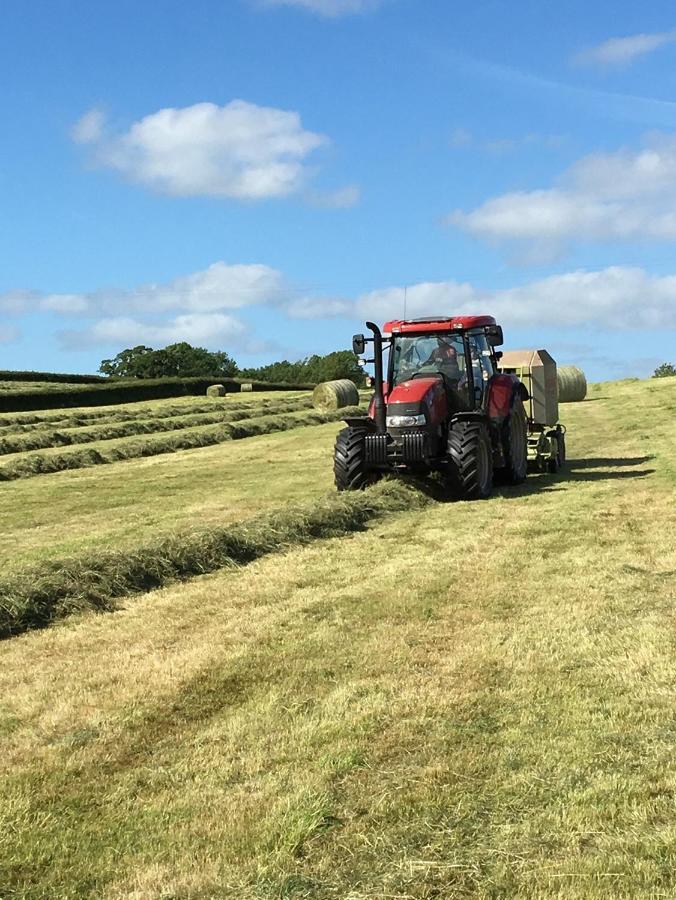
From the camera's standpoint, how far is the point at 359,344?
41.0 ft

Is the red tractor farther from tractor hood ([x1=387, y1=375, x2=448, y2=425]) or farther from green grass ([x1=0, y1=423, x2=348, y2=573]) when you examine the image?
green grass ([x1=0, y1=423, x2=348, y2=573])

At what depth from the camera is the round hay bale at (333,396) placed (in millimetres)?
33219

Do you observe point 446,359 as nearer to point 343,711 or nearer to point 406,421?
point 406,421

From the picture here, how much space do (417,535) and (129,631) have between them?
3990 mm

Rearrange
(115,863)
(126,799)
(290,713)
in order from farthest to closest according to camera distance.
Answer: (290,713) < (126,799) < (115,863)

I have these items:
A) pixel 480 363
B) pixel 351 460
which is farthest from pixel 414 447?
pixel 480 363

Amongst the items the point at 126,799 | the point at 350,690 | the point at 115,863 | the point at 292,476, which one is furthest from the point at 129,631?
the point at 292,476

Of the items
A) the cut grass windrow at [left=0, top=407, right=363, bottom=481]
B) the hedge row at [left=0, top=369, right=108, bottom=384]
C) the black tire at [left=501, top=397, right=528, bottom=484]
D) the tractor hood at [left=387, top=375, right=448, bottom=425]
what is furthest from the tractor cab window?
the hedge row at [left=0, top=369, right=108, bottom=384]

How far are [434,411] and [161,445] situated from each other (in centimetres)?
1142

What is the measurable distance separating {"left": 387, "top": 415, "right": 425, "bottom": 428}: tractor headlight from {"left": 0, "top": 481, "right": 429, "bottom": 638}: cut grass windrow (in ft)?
3.56

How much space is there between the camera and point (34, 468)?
18.8 metres

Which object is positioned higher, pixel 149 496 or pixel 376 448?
pixel 376 448

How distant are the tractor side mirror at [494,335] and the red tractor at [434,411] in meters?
0.01

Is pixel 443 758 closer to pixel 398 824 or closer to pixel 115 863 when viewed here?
pixel 398 824
